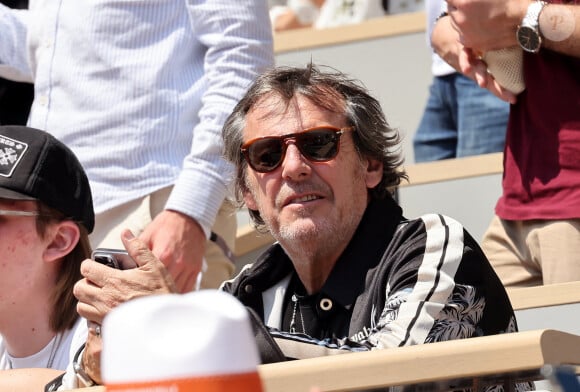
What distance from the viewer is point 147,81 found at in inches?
154

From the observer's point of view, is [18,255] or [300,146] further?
[18,255]

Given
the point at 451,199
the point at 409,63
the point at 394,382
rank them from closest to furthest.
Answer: the point at 394,382
the point at 451,199
the point at 409,63

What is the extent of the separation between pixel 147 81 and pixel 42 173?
638mm

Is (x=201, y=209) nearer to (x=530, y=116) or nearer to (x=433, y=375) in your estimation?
→ (x=530, y=116)

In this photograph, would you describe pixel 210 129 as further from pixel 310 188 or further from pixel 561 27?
pixel 561 27

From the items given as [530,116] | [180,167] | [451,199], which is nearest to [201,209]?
[180,167]

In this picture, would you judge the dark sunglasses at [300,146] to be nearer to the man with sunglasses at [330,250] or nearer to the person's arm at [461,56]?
the man with sunglasses at [330,250]

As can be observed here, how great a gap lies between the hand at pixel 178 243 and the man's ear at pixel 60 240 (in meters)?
0.24

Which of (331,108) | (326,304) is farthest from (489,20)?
(326,304)

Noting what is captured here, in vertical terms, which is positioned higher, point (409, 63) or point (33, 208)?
point (33, 208)

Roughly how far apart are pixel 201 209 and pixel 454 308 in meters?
1.19

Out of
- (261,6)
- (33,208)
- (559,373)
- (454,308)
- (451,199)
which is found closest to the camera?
(559,373)

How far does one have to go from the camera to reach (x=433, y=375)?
6.37 feet

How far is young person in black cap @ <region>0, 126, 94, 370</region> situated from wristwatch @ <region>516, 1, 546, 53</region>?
128 cm
